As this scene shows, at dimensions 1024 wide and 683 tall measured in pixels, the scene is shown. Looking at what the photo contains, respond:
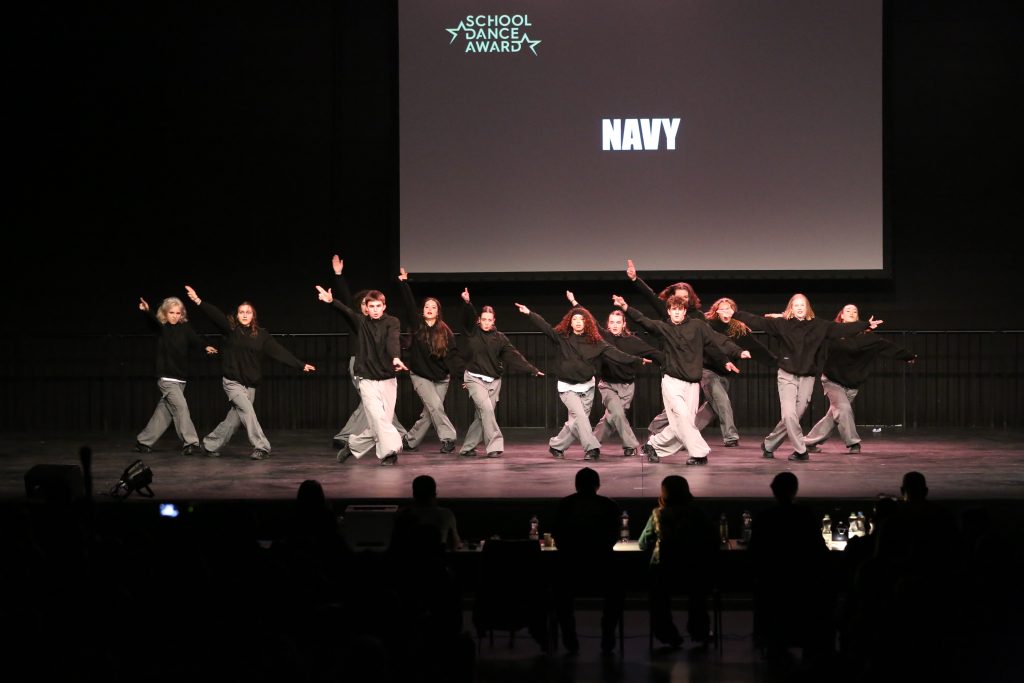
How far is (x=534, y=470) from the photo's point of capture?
10828 millimetres

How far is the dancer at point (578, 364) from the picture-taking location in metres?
11.7

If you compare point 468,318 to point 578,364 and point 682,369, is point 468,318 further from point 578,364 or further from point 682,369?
point 682,369

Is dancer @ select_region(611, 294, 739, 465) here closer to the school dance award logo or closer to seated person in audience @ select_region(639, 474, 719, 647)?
seated person in audience @ select_region(639, 474, 719, 647)

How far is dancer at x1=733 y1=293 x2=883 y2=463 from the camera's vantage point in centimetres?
1134

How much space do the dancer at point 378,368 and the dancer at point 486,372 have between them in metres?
0.95

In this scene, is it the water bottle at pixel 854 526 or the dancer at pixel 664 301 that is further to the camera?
the dancer at pixel 664 301

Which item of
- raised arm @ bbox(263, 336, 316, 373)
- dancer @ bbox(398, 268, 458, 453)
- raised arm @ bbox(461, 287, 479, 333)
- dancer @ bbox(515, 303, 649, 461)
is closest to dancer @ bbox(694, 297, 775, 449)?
dancer @ bbox(515, 303, 649, 461)

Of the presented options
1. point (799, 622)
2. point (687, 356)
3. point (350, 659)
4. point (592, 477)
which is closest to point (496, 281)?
point (687, 356)

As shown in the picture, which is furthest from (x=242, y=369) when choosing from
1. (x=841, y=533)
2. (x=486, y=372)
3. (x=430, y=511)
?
(x=841, y=533)

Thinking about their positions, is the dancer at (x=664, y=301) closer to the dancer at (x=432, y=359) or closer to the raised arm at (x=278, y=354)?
the dancer at (x=432, y=359)

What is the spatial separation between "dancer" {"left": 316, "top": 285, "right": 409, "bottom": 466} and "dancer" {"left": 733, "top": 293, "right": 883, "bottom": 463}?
3.48m

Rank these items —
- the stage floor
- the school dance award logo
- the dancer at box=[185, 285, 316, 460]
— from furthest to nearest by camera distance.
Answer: the school dance award logo
the dancer at box=[185, 285, 316, 460]
the stage floor

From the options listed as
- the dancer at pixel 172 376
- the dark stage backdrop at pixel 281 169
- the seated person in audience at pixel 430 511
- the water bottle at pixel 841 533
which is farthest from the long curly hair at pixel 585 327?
the seated person in audience at pixel 430 511

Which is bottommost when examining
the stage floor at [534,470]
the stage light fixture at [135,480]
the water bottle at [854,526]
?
the water bottle at [854,526]
